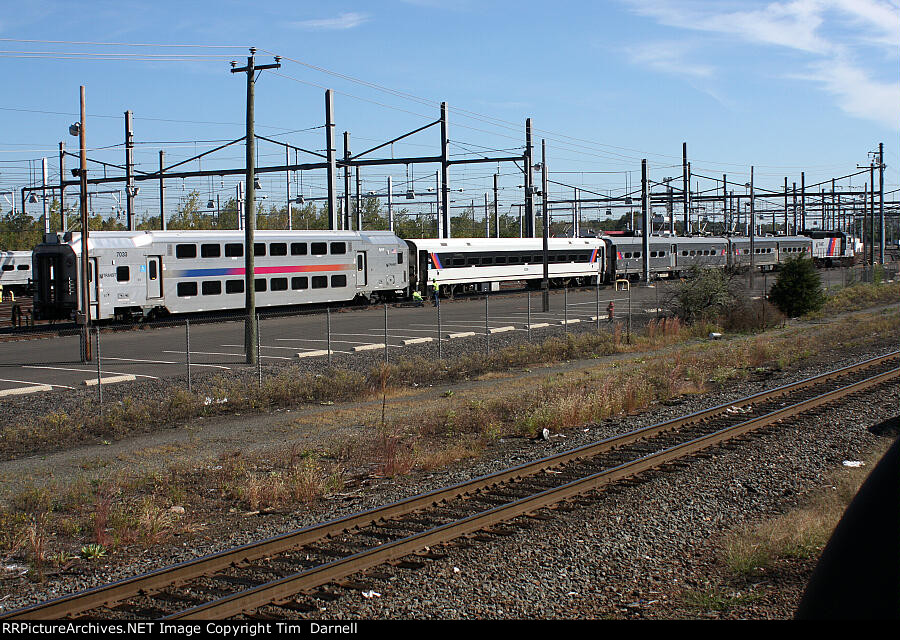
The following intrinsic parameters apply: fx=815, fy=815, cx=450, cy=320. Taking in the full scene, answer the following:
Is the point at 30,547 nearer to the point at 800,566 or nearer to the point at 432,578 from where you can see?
the point at 432,578

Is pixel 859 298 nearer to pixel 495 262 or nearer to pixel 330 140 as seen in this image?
pixel 495 262

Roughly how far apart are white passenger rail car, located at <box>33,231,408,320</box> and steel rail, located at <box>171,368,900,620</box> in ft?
79.7

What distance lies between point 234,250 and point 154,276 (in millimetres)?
3787

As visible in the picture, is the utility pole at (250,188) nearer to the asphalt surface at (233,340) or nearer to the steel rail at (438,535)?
the asphalt surface at (233,340)

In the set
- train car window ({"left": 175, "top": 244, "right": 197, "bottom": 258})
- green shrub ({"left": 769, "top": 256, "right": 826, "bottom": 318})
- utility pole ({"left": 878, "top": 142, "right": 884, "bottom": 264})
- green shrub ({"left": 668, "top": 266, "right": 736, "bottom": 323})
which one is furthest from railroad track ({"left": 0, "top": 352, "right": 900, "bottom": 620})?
utility pole ({"left": 878, "top": 142, "right": 884, "bottom": 264})

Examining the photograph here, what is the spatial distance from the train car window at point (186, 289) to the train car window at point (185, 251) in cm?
112

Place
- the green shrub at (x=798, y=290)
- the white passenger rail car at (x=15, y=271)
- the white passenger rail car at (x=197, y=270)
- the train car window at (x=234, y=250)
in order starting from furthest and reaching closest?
the white passenger rail car at (x=15, y=271), the green shrub at (x=798, y=290), the train car window at (x=234, y=250), the white passenger rail car at (x=197, y=270)

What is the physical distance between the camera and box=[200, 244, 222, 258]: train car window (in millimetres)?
33072

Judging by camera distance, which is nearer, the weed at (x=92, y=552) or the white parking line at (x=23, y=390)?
the weed at (x=92, y=552)

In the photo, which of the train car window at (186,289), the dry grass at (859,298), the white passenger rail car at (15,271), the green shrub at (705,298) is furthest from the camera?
the white passenger rail car at (15,271)

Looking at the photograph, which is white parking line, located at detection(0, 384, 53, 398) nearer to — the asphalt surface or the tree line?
the asphalt surface

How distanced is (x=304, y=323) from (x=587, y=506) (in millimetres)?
24785

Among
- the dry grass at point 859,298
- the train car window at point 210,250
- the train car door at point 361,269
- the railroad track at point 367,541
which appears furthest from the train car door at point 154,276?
the dry grass at point 859,298

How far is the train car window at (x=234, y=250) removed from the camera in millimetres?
34000
